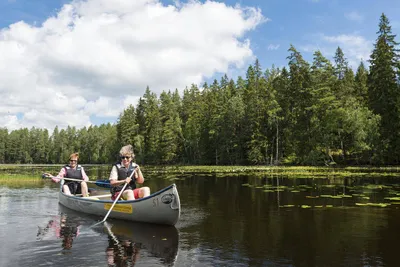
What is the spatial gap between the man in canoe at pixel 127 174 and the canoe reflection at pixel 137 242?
98 cm

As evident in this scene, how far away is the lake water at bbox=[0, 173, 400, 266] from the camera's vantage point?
21.7 feet

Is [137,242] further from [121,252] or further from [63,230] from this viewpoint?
[63,230]

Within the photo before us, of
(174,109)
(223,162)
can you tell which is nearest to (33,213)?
(223,162)

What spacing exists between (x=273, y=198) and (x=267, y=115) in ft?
145

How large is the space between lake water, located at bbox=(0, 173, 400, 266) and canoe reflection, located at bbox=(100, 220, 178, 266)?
0.07 ft

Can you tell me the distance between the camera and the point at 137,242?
26.5 ft

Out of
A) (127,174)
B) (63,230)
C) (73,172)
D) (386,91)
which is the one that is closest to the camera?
(63,230)

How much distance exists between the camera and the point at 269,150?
59.1 m

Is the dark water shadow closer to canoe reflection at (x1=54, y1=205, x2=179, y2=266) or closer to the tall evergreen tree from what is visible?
canoe reflection at (x1=54, y1=205, x2=179, y2=266)

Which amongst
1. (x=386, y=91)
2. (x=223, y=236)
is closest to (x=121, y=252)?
(x=223, y=236)

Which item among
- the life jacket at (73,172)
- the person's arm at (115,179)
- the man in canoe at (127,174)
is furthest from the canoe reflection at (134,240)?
the life jacket at (73,172)

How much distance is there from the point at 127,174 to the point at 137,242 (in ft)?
9.32

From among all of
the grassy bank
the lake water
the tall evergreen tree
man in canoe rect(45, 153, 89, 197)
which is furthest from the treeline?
man in canoe rect(45, 153, 89, 197)

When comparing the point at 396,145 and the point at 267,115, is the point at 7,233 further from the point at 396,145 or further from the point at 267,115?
the point at 267,115
